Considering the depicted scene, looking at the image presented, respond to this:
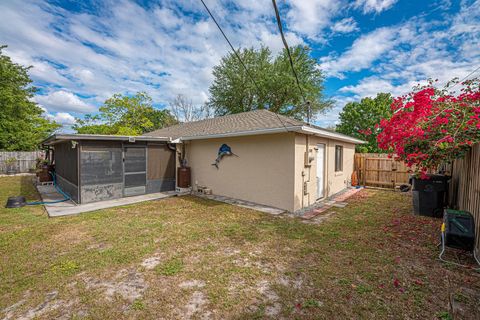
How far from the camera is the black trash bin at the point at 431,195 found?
5633 millimetres

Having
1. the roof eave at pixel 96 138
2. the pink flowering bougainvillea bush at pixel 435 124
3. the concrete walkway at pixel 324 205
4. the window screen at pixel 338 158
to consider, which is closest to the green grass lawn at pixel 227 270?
the concrete walkway at pixel 324 205

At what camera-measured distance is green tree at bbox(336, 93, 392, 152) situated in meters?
18.3

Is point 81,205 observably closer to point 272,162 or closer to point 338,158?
point 272,162

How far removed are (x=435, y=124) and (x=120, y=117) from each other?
21.0 meters

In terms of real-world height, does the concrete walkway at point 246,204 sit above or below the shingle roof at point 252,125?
below

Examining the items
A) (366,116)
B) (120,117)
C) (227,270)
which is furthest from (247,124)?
(366,116)

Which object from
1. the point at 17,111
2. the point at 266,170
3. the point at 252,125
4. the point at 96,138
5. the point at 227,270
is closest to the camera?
the point at 227,270

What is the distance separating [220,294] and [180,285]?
0.58 m

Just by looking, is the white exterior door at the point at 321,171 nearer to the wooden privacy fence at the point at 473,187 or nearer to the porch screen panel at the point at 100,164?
the wooden privacy fence at the point at 473,187

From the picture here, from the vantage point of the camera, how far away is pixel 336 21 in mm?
6164

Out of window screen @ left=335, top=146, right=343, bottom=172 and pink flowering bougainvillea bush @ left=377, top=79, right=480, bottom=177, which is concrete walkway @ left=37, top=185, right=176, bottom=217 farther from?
pink flowering bougainvillea bush @ left=377, top=79, right=480, bottom=177

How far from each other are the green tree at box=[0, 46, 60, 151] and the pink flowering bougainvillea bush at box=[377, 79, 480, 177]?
88.7 ft

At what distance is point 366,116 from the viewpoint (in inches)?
773

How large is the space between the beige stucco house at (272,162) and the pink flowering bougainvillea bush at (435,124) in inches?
80.6
